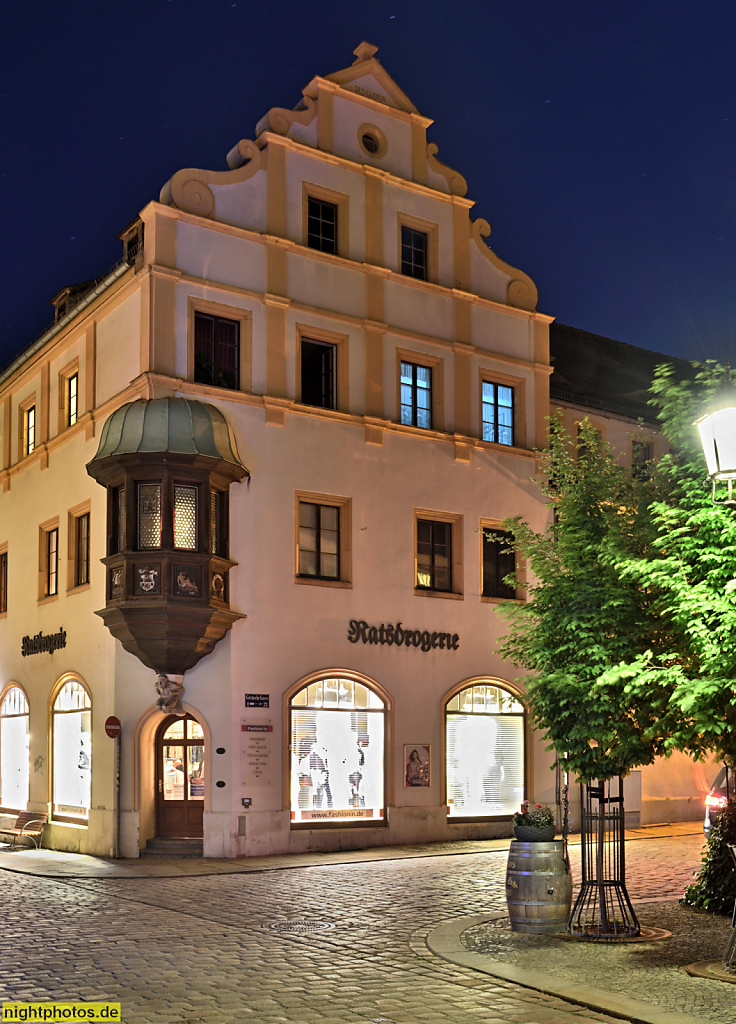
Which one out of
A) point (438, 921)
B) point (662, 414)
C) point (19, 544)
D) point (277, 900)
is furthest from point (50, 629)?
point (662, 414)

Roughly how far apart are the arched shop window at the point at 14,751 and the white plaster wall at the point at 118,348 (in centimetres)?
852

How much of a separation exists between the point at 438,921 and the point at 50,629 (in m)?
15.2

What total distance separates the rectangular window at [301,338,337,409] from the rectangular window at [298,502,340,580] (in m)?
2.31

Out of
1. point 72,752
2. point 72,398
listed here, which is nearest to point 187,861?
point 72,752

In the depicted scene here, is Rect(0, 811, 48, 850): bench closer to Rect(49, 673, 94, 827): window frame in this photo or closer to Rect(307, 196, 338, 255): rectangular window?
Rect(49, 673, 94, 827): window frame

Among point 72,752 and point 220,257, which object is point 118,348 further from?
point 72,752

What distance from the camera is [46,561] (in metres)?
28.0

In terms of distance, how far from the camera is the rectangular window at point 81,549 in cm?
2562

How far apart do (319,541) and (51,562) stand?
6998 millimetres

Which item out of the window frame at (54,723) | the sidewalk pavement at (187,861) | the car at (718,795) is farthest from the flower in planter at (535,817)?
the window frame at (54,723)

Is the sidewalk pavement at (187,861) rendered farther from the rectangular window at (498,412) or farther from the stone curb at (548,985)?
the rectangular window at (498,412)

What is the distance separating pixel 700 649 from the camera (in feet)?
37.6

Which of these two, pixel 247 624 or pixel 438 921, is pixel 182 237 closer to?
pixel 247 624

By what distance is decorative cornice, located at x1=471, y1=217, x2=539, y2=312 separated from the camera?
1141 inches
